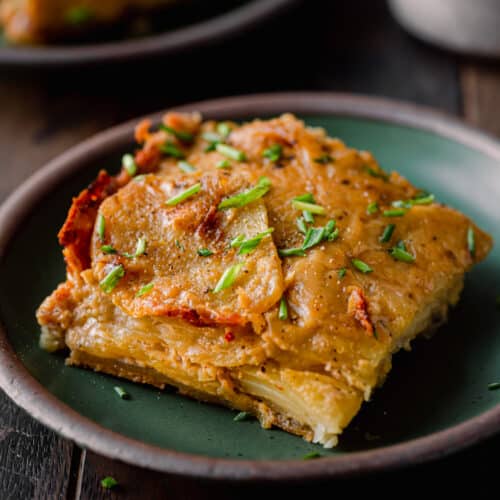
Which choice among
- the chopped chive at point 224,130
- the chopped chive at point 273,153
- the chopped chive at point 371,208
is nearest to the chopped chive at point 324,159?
the chopped chive at point 273,153

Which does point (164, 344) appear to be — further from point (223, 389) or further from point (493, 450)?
point (493, 450)

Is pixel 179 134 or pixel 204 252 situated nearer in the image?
pixel 204 252

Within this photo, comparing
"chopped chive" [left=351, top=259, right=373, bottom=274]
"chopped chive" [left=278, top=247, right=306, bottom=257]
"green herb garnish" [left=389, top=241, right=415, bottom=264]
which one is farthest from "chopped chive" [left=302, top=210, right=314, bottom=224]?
"green herb garnish" [left=389, top=241, right=415, bottom=264]

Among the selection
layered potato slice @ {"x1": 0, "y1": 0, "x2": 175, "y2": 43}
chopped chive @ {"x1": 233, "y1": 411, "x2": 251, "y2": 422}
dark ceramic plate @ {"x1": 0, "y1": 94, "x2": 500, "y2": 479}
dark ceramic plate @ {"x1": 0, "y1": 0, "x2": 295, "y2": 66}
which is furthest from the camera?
layered potato slice @ {"x1": 0, "y1": 0, "x2": 175, "y2": 43}

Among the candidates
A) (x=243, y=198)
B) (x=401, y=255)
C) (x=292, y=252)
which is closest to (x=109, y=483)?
(x=292, y=252)

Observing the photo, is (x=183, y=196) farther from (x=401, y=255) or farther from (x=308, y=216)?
(x=401, y=255)

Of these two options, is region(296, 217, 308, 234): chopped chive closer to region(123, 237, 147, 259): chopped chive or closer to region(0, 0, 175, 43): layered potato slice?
region(123, 237, 147, 259): chopped chive
